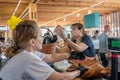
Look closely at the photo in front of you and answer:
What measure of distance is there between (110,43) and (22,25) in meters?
0.65

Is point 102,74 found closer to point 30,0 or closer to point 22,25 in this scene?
point 22,25

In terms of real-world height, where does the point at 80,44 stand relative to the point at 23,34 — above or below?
below

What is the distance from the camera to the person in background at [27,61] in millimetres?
1513

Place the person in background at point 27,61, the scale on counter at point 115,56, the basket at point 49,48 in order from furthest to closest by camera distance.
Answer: the basket at point 49,48 → the scale on counter at point 115,56 → the person in background at point 27,61

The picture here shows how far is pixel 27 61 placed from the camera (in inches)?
60.1

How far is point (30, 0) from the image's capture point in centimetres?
909

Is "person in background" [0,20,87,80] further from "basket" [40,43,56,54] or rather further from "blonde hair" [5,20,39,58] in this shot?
"basket" [40,43,56,54]

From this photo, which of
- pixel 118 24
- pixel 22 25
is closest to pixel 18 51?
pixel 22 25

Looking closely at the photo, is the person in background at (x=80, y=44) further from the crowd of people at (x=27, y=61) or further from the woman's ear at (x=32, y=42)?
the woman's ear at (x=32, y=42)

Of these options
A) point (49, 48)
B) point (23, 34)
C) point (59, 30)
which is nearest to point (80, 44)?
point (49, 48)

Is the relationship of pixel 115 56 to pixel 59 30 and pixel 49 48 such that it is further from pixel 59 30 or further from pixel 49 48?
pixel 49 48

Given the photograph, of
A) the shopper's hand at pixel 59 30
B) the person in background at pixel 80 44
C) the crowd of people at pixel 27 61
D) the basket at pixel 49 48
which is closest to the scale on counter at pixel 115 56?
the crowd of people at pixel 27 61

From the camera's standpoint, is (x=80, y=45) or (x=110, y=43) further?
(x=80, y=45)

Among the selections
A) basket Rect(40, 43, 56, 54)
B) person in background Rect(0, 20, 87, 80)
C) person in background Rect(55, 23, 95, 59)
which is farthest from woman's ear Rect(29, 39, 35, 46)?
basket Rect(40, 43, 56, 54)
